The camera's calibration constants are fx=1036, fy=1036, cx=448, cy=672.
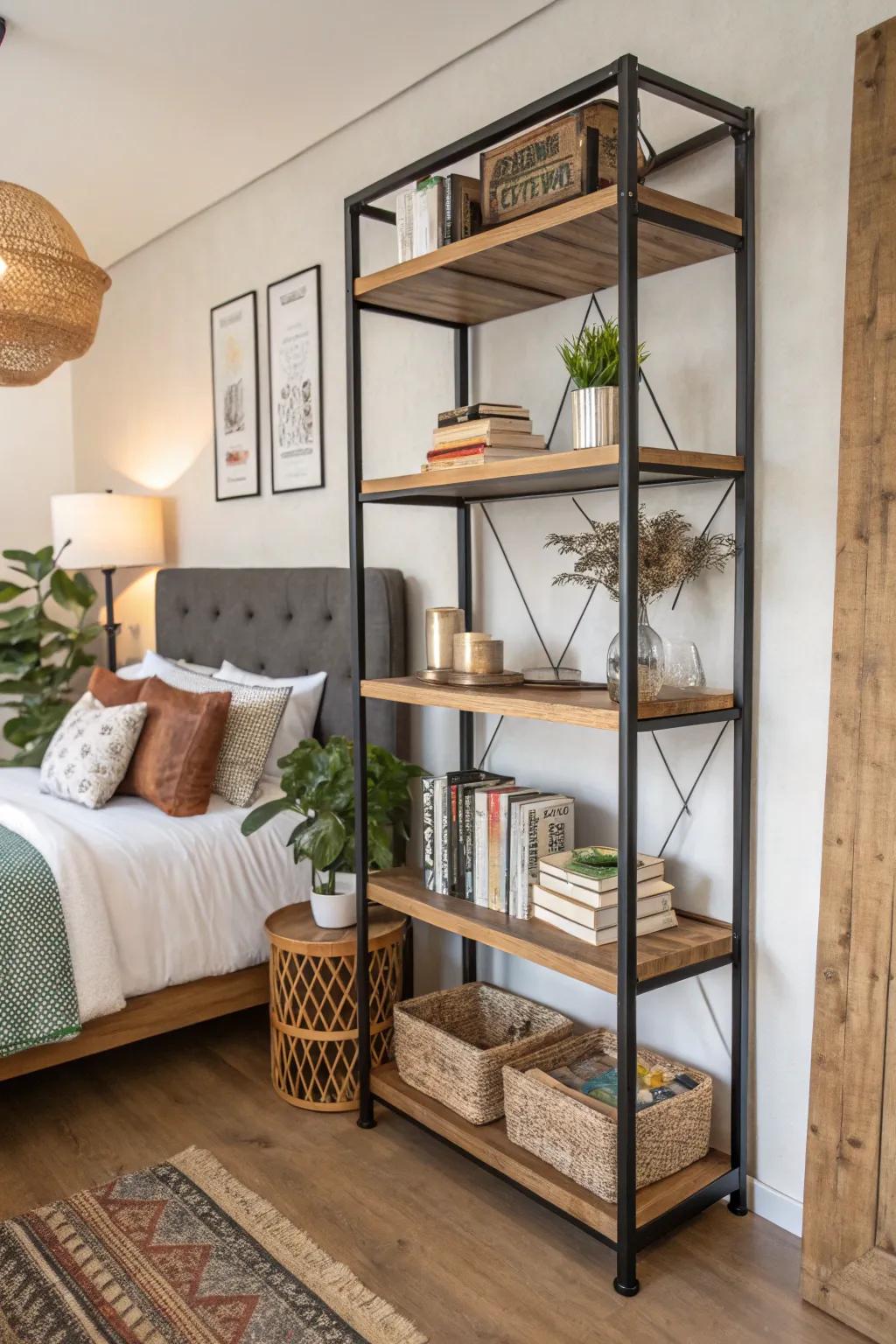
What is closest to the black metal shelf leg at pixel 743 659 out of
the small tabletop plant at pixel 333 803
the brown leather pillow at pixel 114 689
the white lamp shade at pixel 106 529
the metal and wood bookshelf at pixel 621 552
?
the metal and wood bookshelf at pixel 621 552

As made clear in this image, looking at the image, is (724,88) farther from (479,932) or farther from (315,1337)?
(315,1337)

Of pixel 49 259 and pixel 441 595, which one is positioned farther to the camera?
pixel 441 595

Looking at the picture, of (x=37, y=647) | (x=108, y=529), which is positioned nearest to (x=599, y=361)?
(x=108, y=529)

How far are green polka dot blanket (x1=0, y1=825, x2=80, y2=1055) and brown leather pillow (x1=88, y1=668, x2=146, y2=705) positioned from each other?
0.80 metres

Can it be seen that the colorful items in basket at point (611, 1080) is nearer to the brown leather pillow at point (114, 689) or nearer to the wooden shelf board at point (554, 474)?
the wooden shelf board at point (554, 474)

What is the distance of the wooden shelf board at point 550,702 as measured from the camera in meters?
1.79

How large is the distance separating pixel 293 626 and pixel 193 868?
0.84 m

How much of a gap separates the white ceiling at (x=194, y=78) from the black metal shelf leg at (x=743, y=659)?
0.86 m

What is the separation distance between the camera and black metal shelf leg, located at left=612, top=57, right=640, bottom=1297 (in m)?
1.66

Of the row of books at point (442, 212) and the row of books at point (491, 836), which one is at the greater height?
the row of books at point (442, 212)

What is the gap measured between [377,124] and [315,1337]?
284cm

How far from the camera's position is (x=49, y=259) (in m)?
2.11

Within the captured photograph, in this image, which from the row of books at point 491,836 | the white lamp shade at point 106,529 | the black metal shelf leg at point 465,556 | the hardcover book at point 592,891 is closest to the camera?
the hardcover book at point 592,891

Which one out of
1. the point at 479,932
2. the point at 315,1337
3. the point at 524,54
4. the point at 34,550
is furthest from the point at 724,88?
the point at 34,550
